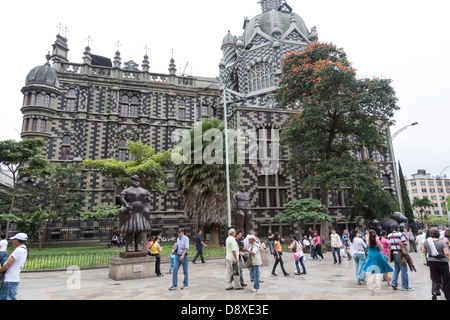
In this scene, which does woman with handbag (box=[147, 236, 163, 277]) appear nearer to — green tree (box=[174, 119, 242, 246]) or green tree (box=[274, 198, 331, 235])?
green tree (box=[174, 119, 242, 246])

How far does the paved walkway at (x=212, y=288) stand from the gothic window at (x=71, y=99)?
76.9ft

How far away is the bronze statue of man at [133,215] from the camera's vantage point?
35.1 feet

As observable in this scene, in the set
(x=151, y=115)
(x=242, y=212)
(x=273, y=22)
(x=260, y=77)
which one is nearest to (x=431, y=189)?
(x=273, y=22)

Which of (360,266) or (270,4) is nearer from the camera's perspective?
(360,266)

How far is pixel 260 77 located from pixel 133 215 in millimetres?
30146

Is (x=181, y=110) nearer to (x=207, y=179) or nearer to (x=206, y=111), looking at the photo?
(x=206, y=111)

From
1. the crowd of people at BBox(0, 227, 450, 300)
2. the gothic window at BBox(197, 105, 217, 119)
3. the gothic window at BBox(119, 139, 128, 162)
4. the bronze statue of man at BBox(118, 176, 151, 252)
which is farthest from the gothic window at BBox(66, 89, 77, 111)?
the crowd of people at BBox(0, 227, 450, 300)

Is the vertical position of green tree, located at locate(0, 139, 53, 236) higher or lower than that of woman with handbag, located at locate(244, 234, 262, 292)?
higher

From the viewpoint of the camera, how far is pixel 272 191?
3014 centimetres

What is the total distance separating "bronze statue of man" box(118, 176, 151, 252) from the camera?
10688mm

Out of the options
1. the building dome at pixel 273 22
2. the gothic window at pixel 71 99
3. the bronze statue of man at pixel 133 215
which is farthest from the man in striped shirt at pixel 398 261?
the building dome at pixel 273 22

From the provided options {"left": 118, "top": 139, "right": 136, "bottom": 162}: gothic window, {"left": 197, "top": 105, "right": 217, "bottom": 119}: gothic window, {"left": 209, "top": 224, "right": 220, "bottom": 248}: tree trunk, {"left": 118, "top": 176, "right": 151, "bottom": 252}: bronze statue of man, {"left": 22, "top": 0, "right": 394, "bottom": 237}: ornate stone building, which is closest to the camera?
{"left": 118, "top": 176, "right": 151, "bottom": 252}: bronze statue of man

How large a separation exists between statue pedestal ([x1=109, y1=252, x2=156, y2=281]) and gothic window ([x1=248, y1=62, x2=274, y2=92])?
97.4 feet
